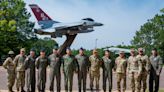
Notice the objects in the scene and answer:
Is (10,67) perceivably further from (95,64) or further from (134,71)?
(134,71)

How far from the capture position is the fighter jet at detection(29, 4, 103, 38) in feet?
171

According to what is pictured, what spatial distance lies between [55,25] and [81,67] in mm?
38511

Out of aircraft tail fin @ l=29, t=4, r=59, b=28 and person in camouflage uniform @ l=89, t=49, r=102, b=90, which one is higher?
aircraft tail fin @ l=29, t=4, r=59, b=28

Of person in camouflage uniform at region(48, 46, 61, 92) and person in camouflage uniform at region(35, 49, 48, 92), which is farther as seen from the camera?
person in camouflage uniform at region(35, 49, 48, 92)

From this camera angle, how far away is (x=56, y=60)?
1648cm

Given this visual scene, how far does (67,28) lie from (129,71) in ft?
123

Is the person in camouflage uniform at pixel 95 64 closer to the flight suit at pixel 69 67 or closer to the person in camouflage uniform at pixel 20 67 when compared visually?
the flight suit at pixel 69 67

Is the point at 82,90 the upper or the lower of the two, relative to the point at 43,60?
lower

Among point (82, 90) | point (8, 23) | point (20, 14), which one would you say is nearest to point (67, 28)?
point (8, 23)

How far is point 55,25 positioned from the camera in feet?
180

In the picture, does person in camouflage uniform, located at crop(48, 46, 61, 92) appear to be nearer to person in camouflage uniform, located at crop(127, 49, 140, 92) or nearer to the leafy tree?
person in camouflage uniform, located at crop(127, 49, 140, 92)

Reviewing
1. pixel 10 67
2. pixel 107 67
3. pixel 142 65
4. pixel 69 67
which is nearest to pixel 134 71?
pixel 142 65

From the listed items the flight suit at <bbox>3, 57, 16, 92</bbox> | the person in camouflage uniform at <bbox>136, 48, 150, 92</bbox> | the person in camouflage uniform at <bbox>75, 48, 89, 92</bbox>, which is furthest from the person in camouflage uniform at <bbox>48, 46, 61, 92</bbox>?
the person in camouflage uniform at <bbox>136, 48, 150, 92</bbox>

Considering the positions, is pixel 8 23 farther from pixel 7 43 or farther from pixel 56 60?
pixel 56 60
